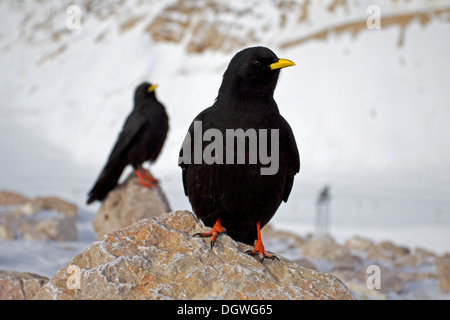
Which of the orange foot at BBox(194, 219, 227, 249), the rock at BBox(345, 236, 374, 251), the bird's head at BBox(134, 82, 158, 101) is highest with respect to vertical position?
the bird's head at BBox(134, 82, 158, 101)

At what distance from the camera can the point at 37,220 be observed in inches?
338

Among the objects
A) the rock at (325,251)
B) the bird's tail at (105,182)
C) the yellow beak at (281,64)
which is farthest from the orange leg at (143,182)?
the yellow beak at (281,64)

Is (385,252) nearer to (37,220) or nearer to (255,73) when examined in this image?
(37,220)

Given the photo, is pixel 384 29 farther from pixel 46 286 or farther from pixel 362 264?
pixel 46 286

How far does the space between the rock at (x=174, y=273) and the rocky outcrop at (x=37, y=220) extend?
4.80 metres

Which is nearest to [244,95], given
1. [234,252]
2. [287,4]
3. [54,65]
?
[234,252]

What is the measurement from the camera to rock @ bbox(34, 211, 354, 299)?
2342 millimetres

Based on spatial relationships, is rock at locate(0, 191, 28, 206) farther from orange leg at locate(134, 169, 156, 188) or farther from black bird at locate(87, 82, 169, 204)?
orange leg at locate(134, 169, 156, 188)

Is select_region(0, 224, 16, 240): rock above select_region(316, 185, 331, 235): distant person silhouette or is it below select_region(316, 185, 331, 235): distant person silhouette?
above

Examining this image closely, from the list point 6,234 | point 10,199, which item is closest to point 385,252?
point 6,234

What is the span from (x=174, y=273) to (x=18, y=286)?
5.60 feet

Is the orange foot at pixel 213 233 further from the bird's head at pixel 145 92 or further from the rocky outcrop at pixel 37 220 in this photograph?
the rocky outcrop at pixel 37 220

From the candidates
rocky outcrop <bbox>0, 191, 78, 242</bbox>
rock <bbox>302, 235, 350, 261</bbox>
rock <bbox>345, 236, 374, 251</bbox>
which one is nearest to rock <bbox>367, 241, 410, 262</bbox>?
rock <bbox>345, 236, 374, 251</bbox>
